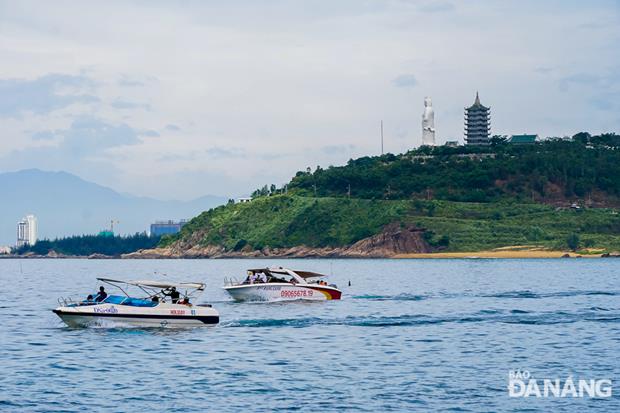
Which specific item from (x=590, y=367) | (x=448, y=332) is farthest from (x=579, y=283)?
(x=590, y=367)

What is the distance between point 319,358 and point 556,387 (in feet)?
46.2

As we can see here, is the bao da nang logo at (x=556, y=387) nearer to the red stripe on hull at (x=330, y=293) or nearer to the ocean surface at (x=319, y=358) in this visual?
the ocean surface at (x=319, y=358)

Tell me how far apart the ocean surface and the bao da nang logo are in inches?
23.5

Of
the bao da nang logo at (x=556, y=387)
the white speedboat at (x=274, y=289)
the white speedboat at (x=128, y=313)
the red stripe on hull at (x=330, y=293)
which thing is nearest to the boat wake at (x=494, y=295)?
the red stripe on hull at (x=330, y=293)

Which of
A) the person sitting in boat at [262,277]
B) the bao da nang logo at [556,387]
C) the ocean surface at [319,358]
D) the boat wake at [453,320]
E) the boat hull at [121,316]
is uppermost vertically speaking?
the person sitting in boat at [262,277]

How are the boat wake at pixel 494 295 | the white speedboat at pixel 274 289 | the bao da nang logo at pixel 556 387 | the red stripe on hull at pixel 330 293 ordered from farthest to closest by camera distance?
the boat wake at pixel 494 295 < the red stripe on hull at pixel 330 293 < the white speedboat at pixel 274 289 < the bao da nang logo at pixel 556 387

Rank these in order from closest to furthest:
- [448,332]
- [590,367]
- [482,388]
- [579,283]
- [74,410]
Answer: [74,410]
[482,388]
[590,367]
[448,332]
[579,283]

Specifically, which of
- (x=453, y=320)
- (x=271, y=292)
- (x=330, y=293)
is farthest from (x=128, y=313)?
(x=330, y=293)

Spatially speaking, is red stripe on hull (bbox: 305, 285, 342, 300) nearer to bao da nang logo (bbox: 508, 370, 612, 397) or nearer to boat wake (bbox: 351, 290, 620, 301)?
boat wake (bbox: 351, 290, 620, 301)

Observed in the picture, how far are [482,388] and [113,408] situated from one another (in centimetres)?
1583

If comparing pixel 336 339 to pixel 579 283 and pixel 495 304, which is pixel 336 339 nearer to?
pixel 495 304

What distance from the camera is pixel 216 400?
42.9m

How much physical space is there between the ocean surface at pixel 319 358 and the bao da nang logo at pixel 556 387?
60 centimetres

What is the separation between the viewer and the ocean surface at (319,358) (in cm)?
4262
